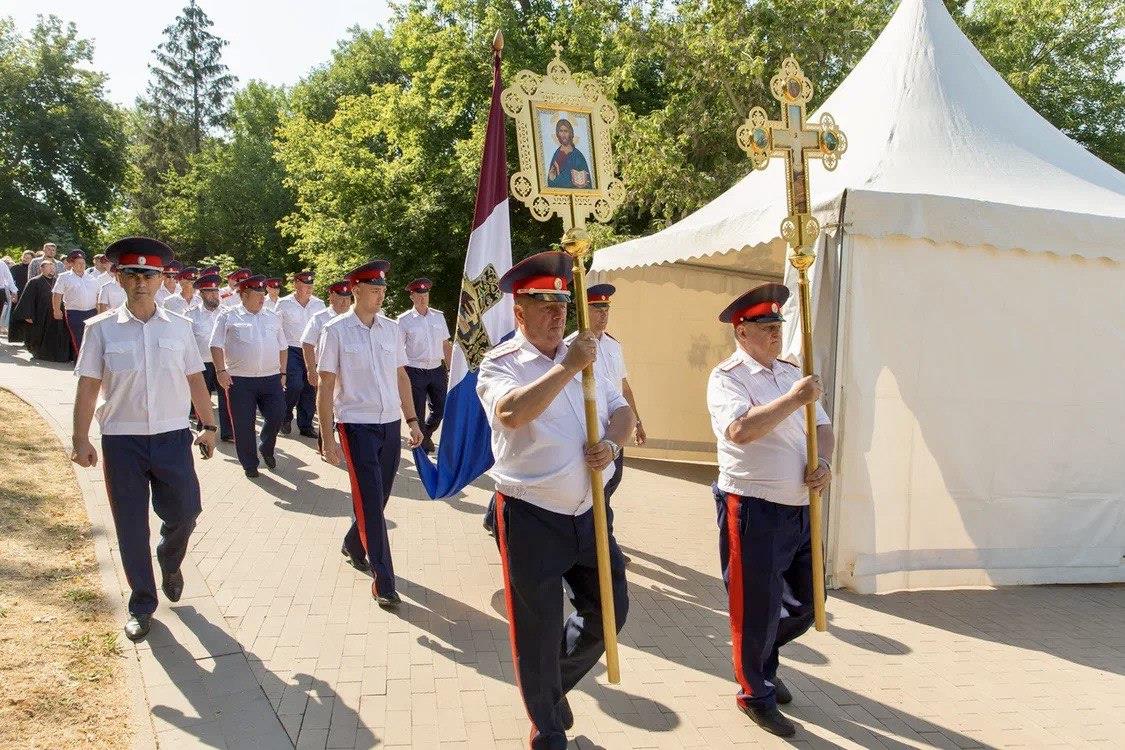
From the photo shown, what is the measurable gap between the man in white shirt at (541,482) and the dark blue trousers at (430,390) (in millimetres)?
6418

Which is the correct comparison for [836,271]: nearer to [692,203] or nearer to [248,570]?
[248,570]

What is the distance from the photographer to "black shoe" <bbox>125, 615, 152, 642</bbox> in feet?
15.1

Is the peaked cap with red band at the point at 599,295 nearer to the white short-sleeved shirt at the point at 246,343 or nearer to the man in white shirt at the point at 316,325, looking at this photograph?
the man in white shirt at the point at 316,325

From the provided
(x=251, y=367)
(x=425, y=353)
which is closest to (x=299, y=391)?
(x=251, y=367)

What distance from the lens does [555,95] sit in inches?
149

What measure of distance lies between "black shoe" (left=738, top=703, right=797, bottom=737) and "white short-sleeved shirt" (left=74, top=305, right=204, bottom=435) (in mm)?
3480

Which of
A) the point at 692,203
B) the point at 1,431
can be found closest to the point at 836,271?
the point at 1,431

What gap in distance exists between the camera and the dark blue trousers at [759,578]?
387 centimetres

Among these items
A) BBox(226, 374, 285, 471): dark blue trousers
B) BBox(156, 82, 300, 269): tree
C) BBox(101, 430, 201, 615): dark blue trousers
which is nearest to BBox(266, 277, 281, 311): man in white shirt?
BBox(226, 374, 285, 471): dark blue trousers

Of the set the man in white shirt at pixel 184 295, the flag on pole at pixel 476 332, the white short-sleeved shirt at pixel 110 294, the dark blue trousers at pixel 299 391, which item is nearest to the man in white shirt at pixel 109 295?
the white short-sleeved shirt at pixel 110 294

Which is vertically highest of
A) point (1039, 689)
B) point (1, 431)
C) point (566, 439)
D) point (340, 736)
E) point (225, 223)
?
point (225, 223)

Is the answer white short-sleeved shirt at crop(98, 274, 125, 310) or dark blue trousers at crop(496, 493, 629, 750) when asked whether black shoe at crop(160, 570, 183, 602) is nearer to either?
dark blue trousers at crop(496, 493, 629, 750)

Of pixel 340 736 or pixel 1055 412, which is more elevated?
pixel 1055 412

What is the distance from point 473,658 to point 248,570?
215 centimetres
